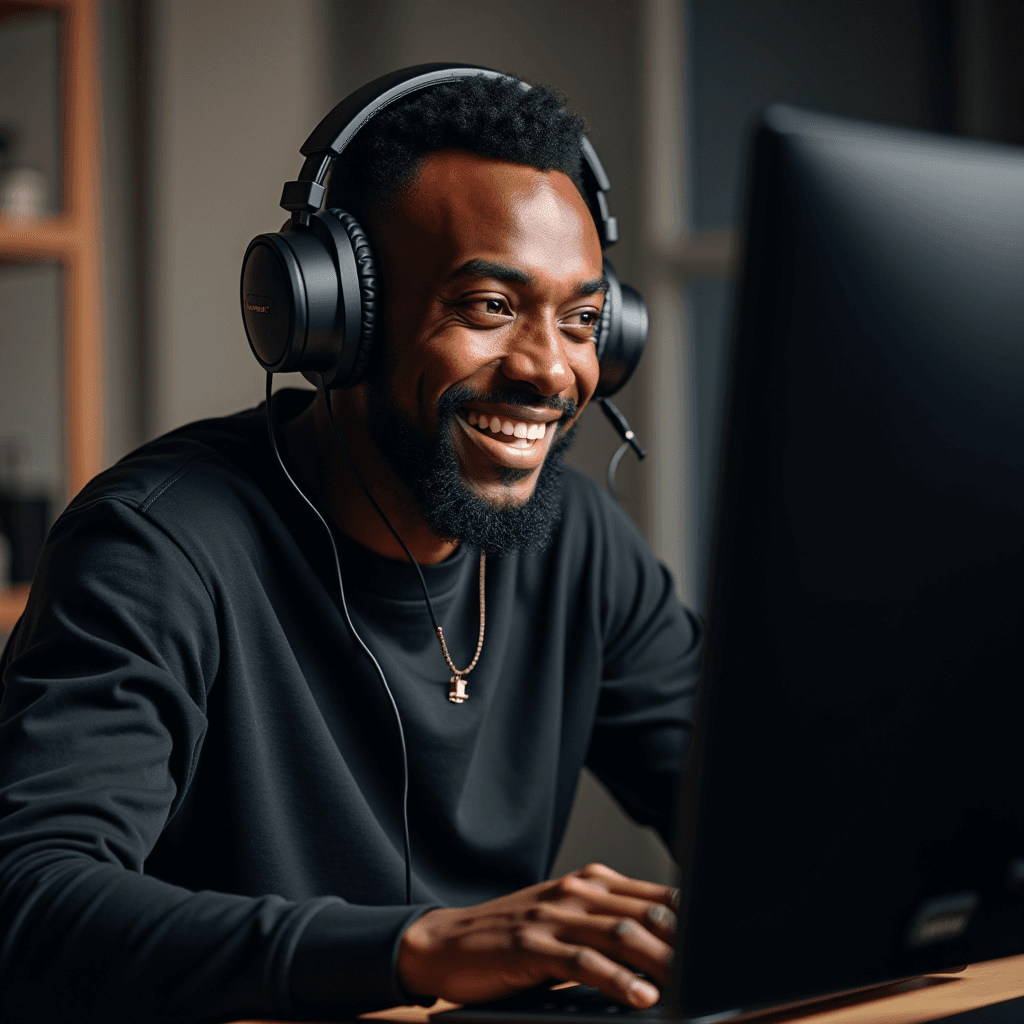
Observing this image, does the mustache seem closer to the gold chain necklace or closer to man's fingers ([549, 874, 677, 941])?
the gold chain necklace

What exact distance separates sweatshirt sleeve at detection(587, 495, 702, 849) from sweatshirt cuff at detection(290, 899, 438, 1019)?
635 millimetres

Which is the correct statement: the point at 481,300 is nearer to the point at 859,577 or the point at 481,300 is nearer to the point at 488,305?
the point at 488,305

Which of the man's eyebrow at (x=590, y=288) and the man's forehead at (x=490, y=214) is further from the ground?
the man's forehead at (x=490, y=214)

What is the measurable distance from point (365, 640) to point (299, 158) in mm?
1782

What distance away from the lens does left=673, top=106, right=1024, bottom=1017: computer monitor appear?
49 cm

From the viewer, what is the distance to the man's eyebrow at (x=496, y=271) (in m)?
1.04

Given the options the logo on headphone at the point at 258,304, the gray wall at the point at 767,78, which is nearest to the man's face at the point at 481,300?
the logo on headphone at the point at 258,304

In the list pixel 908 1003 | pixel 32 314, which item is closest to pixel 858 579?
pixel 908 1003

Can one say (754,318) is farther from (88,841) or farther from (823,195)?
(88,841)

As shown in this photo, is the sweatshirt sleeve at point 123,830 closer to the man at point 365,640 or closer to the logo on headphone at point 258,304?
the man at point 365,640

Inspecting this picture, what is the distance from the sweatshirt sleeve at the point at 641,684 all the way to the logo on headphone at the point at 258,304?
496 millimetres

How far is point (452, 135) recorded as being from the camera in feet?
3.54

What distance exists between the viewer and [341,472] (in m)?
1.16

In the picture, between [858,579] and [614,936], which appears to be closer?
[858,579]
